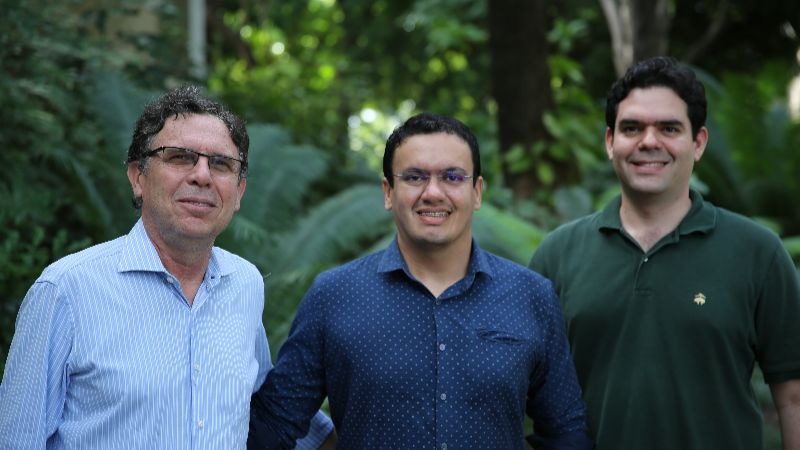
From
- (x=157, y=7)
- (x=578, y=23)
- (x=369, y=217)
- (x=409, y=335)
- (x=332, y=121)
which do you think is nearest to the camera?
(x=409, y=335)

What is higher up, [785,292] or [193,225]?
[193,225]

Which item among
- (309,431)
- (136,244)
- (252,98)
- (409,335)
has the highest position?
(252,98)

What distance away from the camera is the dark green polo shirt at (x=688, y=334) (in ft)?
10.4

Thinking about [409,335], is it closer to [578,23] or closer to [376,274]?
[376,274]

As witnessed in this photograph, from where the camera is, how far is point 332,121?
1118 centimetres

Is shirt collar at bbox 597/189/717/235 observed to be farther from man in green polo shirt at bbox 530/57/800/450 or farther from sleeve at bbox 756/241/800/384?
sleeve at bbox 756/241/800/384

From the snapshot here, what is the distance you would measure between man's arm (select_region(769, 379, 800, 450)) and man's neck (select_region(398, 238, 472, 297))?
1.12m

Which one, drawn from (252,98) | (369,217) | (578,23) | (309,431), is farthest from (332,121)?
(309,431)

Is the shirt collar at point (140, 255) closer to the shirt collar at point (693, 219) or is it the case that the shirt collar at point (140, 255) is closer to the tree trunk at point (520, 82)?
the shirt collar at point (693, 219)

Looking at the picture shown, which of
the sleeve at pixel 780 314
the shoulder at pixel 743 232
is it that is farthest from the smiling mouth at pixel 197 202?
the sleeve at pixel 780 314

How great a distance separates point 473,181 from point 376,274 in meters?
0.39

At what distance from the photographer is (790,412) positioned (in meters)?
3.28

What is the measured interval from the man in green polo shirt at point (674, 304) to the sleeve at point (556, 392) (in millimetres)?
228

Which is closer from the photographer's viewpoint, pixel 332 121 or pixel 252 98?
pixel 252 98
